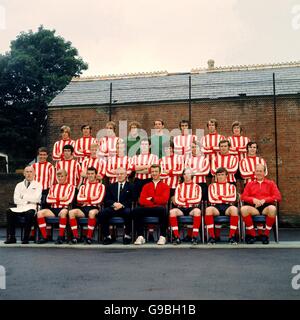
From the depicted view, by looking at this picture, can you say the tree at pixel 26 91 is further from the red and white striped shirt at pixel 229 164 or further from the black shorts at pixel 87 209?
the red and white striped shirt at pixel 229 164

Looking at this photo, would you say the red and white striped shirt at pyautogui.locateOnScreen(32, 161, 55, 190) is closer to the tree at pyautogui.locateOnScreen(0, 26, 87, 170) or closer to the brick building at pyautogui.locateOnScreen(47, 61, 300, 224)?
the brick building at pyautogui.locateOnScreen(47, 61, 300, 224)

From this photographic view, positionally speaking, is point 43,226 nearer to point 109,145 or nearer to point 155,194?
point 109,145

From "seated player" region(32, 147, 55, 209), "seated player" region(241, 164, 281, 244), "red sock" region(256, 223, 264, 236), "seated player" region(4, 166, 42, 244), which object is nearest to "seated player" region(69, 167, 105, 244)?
"seated player" region(4, 166, 42, 244)

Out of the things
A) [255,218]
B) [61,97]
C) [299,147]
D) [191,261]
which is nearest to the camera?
[191,261]

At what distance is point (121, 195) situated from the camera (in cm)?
873

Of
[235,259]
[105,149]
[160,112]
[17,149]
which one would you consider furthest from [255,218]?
[17,149]

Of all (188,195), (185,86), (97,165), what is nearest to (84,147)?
(97,165)

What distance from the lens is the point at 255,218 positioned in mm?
8109

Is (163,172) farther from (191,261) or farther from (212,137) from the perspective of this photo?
(191,261)

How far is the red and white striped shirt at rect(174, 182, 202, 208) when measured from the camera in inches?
335

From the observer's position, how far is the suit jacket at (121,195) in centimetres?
869

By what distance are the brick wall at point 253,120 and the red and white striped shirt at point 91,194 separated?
A: 908 cm

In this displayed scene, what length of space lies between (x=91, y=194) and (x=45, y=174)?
151cm
